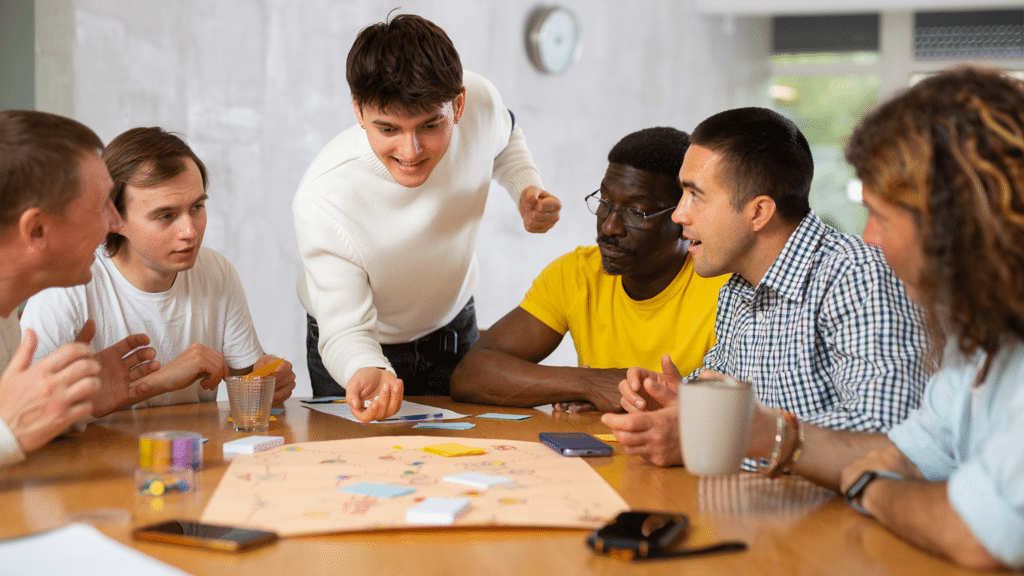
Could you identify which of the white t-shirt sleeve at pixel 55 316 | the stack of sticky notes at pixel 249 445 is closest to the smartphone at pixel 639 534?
the stack of sticky notes at pixel 249 445

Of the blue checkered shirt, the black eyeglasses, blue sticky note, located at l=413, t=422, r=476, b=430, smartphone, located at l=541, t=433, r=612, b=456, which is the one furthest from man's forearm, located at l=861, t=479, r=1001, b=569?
the black eyeglasses

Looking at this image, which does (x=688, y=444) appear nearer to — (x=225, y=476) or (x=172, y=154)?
(x=225, y=476)

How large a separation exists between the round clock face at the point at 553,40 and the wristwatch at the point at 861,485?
14.1 feet

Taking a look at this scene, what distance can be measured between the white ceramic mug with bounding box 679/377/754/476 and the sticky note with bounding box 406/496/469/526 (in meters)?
0.31

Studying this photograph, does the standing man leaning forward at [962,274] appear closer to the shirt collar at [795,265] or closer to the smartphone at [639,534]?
the smartphone at [639,534]

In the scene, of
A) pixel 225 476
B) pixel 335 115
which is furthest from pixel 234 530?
pixel 335 115

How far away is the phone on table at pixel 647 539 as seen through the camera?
34.8 inches

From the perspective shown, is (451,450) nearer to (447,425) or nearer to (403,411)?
(447,425)

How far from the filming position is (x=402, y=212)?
87.4 inches

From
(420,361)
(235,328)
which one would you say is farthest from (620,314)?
(235,328)

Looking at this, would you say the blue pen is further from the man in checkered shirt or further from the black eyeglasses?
the black eyeglasses

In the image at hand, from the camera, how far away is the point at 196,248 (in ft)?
7.02

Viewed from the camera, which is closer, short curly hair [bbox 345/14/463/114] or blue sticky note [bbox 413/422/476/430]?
blue sticky note [bbox 413/422/476/430]

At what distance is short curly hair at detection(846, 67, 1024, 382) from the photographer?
0.89 metres
